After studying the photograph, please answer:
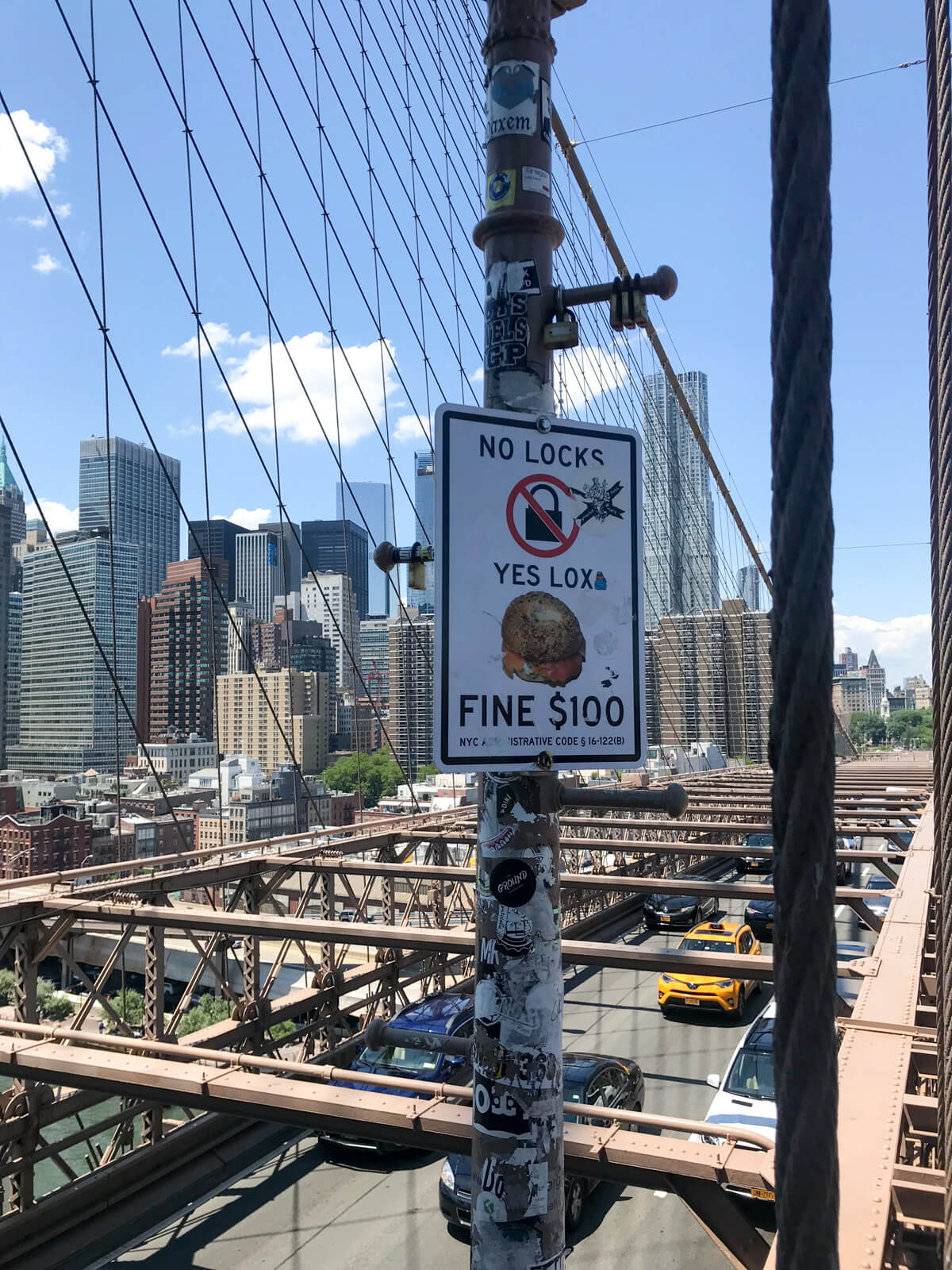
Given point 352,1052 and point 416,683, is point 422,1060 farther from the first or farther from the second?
point 416,683

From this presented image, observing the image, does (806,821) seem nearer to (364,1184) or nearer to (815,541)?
(815,541)

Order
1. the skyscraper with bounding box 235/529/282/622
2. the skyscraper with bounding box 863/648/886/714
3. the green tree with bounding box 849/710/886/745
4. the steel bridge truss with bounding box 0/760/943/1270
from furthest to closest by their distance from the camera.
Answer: the skyscraper with bounding box 863/648/886/714, the skyscraper with bounding box 235/529/282/622, the green tree with bounding box 849/710/886/745, the steel bridge truss with bounding box 0/760/943/1270

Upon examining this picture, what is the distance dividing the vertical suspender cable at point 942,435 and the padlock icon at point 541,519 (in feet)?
2.11

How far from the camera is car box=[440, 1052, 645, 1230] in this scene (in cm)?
804

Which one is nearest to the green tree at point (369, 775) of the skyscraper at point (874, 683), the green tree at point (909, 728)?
the green tree at point (909, 728)

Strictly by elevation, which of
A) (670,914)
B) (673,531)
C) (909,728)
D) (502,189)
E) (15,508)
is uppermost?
(673,531)

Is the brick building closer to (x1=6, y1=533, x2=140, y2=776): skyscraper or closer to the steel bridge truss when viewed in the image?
(x1=6, y1=533, x2=140, y2=776): skyscraper

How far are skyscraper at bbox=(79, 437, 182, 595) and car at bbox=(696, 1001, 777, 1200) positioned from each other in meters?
48.0

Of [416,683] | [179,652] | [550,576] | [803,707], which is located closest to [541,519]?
[550,576]

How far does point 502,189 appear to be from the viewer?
6.48 ft

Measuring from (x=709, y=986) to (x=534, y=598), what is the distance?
1396 centimetres

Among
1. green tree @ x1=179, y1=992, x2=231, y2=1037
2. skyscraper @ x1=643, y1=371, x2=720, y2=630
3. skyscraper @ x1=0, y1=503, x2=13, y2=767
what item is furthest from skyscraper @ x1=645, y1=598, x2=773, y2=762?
skyscraper @ x1=0, y1=503, x2=13, y2=767

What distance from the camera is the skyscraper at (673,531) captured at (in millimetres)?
42125

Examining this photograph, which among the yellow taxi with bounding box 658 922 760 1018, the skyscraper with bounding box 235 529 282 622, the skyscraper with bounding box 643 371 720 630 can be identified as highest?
the skyscraper with bounding box 235 529 282 622
